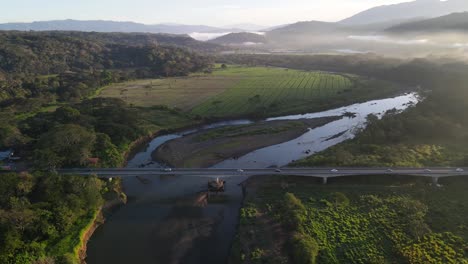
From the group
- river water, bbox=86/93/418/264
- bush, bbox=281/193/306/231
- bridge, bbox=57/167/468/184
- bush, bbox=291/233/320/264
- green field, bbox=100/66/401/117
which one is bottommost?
river water, bbox=86/93/418/264

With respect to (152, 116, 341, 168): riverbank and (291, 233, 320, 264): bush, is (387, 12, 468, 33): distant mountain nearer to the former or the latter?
(152, 116, 341, 168): riverbank

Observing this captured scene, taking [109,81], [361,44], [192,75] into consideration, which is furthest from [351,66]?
[109,81]

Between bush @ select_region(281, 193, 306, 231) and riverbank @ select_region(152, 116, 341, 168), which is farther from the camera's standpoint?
riverbank @ select_region(152, 116, 341, 168)

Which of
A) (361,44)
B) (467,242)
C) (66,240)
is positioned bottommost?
(66,240)

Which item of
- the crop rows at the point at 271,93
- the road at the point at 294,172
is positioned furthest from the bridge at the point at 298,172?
the crop rows at the point at 271,93

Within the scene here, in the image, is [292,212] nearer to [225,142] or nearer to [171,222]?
[171,222]

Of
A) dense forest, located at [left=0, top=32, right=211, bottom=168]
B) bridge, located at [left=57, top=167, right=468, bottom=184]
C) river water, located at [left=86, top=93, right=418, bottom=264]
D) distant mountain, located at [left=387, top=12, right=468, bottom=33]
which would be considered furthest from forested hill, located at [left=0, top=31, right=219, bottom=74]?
bridge, located at [left=57, top=167, right=468, bottom=184]

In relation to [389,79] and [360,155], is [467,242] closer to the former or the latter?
[360,155]
